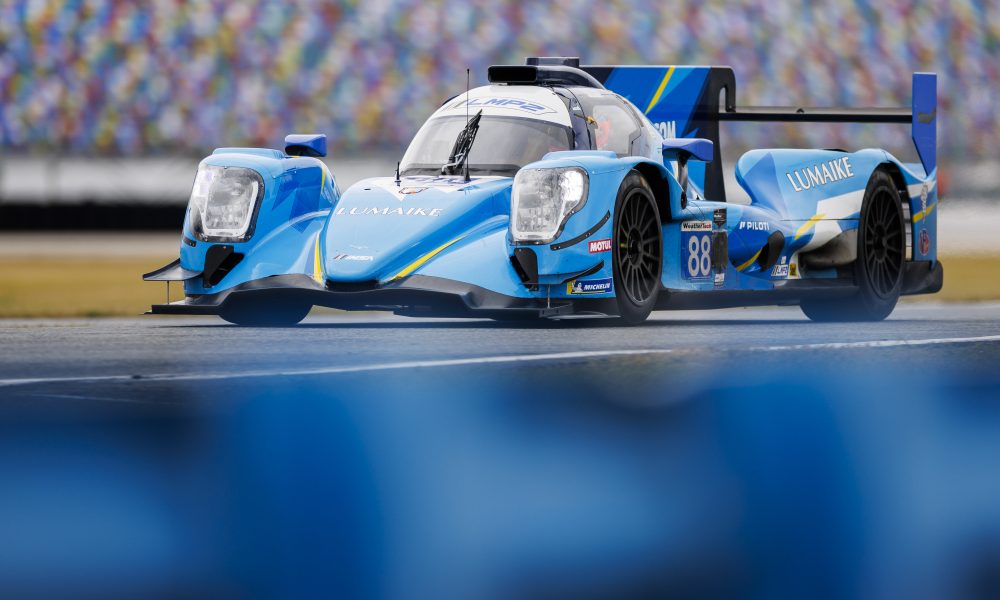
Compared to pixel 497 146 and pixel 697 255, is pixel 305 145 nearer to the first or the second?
pixel 497 146

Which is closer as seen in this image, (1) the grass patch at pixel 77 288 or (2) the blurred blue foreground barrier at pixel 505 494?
(2) the blurred blue foreground barrier at pixel 505 494

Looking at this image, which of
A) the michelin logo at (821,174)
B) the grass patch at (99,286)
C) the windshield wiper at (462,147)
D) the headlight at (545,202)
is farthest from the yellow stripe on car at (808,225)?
the grass patch at (99,286)

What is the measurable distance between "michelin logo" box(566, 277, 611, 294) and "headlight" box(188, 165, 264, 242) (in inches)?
64.7

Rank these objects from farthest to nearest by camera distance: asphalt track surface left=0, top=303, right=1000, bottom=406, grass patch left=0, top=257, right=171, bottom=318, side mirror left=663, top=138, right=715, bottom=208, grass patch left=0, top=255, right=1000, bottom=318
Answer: grass patch left=0, top=255, right=1000, bottom=318
grass patch left=0, top=257, right=171, bottom=318
side mirror left=663, top=138, right=715, bottom=208
asphalt track surface left=0, top=303, right=1000, bottom=406

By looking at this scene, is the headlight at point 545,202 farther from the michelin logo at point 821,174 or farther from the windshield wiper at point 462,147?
the michelin logo at point 821,174

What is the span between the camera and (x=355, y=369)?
7.31 m

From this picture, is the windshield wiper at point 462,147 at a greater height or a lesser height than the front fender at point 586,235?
greater

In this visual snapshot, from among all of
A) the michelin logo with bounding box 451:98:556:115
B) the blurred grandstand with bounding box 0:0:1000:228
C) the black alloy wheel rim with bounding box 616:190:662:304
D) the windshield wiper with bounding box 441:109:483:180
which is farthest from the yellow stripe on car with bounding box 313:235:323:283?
the blurred grandstand with bounding box 0:0:1000:228

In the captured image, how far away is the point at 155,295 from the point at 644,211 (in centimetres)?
860

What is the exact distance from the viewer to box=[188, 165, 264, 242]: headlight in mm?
9055

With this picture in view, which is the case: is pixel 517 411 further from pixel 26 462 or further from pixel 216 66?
pixel 216 66

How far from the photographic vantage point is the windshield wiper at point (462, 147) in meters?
9.56

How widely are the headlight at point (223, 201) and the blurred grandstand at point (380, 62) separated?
23236mm

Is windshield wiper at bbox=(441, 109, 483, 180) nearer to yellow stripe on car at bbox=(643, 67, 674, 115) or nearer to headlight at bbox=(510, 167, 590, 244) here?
headlight at bbox=(510, 167, 590, 244)
